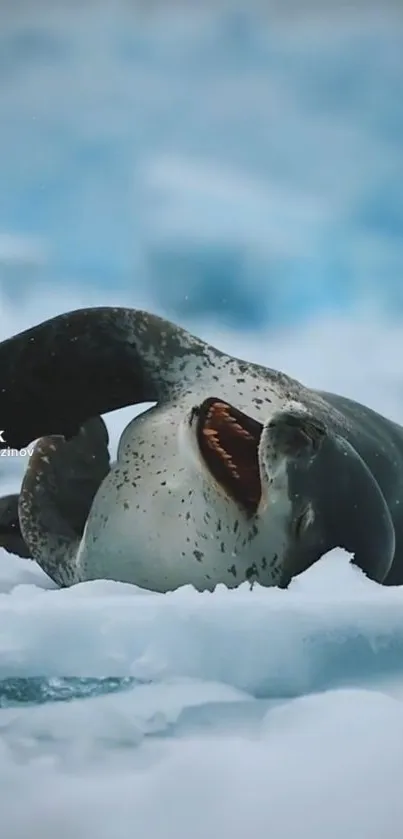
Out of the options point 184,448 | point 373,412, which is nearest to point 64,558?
point 184,448

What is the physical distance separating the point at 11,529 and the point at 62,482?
26cm

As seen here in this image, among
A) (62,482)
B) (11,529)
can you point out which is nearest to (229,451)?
(62,482)

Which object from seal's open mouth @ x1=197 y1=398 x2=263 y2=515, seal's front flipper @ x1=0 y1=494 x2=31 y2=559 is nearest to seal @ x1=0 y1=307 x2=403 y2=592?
seal's open mouth @ x1=197 y1=398 x2=263 y2=515

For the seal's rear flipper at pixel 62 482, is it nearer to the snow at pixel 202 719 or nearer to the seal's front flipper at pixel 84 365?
the seal's front flipper at pixel 84 365

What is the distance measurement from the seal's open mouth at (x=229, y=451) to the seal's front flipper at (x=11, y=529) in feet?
1.98

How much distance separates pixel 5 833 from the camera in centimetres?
87

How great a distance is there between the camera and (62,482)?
168 centimetres

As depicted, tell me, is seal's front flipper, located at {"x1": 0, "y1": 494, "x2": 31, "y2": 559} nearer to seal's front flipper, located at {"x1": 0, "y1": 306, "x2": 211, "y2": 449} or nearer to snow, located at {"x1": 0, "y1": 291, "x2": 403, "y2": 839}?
seal's front flipper, located at {"x1": 0, "y1": 306, "x2": 211, "y2": 449}

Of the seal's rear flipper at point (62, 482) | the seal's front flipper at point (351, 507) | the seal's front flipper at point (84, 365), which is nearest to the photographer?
the seal's front flipper at point (351, 507)

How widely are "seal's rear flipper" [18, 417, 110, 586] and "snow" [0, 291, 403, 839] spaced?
1.60ft

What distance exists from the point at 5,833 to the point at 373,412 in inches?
40.2

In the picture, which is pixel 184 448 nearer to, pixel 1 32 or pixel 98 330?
pixel 98 330

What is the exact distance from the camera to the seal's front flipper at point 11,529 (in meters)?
1.86

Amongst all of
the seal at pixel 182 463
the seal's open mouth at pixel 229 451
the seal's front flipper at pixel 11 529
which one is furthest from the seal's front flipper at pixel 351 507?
the seal's front flipper at pixel 11 529
